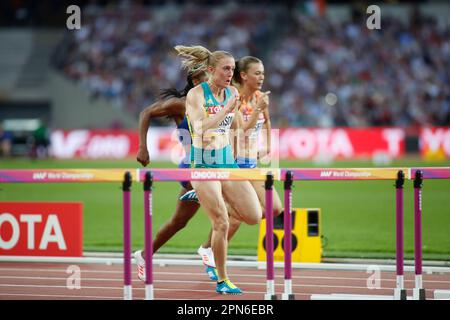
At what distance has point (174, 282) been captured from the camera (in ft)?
30.0

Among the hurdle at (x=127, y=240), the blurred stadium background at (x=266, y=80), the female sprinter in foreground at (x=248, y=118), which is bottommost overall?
the hurdle at (x=127, y=240)

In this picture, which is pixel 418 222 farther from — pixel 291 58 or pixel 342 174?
pixel 291 58

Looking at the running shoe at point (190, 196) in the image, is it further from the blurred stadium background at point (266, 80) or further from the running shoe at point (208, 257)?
the blurred stadium background at point (266, 80)

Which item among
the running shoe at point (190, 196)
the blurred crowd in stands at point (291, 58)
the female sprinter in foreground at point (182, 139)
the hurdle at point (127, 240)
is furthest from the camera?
the blurred crowd in stands at point (291, 58)

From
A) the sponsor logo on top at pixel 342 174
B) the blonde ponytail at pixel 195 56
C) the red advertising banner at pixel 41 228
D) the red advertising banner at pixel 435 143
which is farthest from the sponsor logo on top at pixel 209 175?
the red advertising banner at pixel 435 143

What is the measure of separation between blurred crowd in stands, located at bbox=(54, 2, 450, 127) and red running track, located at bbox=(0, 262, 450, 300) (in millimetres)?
20285

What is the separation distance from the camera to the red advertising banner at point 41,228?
10.4 m

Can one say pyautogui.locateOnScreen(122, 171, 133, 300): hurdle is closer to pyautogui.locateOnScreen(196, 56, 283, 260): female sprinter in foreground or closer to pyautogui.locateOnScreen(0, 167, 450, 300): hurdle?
pyautogui.locateOnScreen(0, 167, 450, 300): hurdle

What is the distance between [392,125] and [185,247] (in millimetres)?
20931

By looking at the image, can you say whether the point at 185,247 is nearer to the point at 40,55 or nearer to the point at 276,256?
the point at 276,256

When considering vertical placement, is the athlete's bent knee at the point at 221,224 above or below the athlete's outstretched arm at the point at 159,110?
below

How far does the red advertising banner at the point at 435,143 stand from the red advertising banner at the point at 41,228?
21.4m

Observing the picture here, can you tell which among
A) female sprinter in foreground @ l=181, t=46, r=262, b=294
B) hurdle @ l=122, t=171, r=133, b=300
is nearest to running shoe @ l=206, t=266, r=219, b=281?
female sprinter in foreground @ l=181, t=46, r=262, b=294

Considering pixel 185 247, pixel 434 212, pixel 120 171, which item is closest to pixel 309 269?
pixel 185 247
